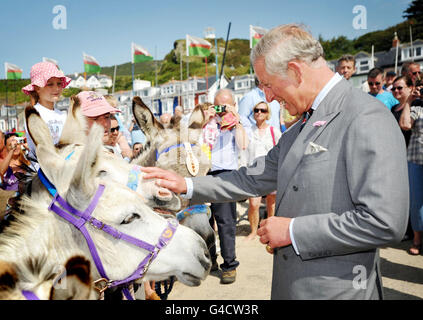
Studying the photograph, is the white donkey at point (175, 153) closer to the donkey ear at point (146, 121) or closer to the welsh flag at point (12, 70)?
the donkey ear at point (146, 121)

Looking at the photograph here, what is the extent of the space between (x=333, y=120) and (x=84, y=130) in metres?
1.94

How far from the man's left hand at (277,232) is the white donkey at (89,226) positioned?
0.62 metres

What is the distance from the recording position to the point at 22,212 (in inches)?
71.8

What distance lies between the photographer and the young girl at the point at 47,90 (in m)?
3.21

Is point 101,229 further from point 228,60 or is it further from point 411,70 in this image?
point 228,60

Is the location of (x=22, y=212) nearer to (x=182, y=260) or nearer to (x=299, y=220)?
(x=182, y=260)

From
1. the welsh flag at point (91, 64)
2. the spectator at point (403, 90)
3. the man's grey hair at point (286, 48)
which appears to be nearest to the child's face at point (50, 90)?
the man's grey hair at point (286, 48)

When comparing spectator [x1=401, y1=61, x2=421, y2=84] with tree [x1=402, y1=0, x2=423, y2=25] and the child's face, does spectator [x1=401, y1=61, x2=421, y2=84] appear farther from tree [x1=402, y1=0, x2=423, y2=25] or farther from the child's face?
tree [x1=402, y1=0, x2=423, y2=25]

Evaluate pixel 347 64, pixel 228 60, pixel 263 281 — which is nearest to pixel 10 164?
pixel 263 281

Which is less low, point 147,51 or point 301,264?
point 147,51

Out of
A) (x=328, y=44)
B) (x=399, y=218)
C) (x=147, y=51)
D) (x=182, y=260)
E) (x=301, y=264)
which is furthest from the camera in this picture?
(x=328, y=44)

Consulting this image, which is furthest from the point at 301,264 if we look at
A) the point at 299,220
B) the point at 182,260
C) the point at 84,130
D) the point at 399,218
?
the point at 84,130

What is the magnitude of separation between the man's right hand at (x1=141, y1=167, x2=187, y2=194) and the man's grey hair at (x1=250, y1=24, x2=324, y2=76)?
107 centimetres

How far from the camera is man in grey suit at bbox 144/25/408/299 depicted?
56.4 inches
